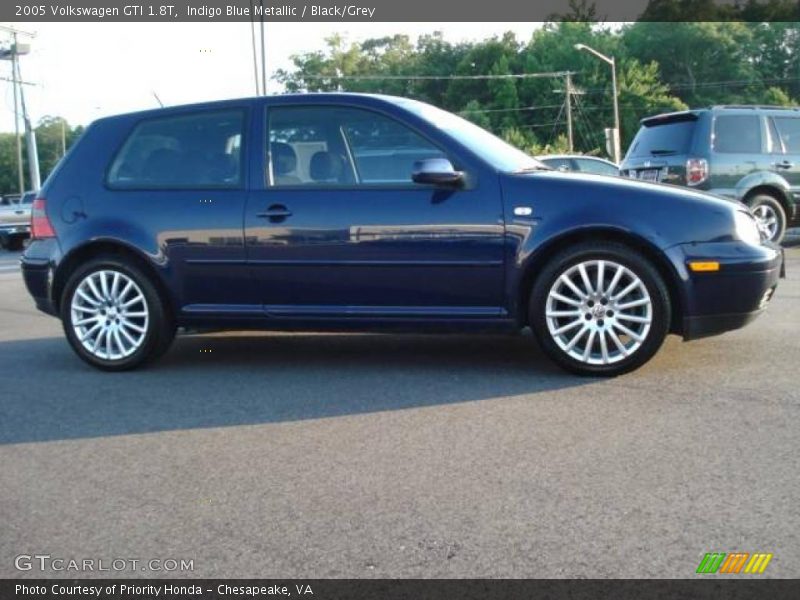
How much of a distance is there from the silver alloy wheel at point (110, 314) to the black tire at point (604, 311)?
8.19 feet

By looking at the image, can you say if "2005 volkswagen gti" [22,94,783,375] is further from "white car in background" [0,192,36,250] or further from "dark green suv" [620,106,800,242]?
"white car in background" [0,192,36,250]

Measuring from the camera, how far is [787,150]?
39.5 feet

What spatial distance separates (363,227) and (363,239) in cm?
7

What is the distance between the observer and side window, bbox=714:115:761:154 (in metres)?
11.6

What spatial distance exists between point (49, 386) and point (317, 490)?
2768mm

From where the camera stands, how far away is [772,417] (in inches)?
179

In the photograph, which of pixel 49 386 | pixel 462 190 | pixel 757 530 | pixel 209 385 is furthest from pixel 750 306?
pixel 49 386

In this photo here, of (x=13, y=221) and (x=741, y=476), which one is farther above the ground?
(x=741, y=476)

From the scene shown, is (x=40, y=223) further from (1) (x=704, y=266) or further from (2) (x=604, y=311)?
(1) (x=704, y=266)

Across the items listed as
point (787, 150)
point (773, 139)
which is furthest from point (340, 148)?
point (787, 150)

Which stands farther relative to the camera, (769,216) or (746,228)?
(769,216)
